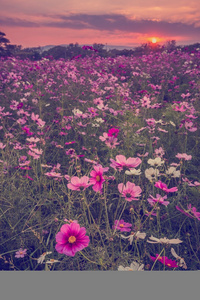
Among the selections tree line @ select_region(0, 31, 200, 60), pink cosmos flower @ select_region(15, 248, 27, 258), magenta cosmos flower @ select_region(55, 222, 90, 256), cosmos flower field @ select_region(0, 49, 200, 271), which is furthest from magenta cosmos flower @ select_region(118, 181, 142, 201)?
tree line @ select_region(0, 31, 200, 60)

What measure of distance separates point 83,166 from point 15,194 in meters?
0.59

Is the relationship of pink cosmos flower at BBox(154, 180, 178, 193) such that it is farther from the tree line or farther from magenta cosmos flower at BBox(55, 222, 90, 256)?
the tree line

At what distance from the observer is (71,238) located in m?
0.69

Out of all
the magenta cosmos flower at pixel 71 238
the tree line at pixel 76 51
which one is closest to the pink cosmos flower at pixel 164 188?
the magenta cosmos flower at pixel 71 238

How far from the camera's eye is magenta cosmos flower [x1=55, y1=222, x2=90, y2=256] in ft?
2.21

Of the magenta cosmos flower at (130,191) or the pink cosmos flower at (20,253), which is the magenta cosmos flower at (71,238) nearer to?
the magenta cosmos flower at (130,191)

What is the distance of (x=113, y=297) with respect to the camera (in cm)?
64

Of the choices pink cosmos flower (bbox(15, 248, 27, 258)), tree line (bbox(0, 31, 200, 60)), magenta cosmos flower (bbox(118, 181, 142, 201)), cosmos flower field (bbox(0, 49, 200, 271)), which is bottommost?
pink cosmos flower (bbox(15, 248, 27, 258))

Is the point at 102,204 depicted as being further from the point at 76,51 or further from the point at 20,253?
the point at 76,51

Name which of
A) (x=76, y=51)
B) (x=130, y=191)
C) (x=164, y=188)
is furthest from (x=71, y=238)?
(x=76, y=51)

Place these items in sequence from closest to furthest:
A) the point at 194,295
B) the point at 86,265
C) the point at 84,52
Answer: the point at 194,295
the point at 86,265
the point at 84,52

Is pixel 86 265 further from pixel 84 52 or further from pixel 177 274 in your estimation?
pixel 84 52

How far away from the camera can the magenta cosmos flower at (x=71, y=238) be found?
2.21 feet

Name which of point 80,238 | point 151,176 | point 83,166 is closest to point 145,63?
point 83,166
